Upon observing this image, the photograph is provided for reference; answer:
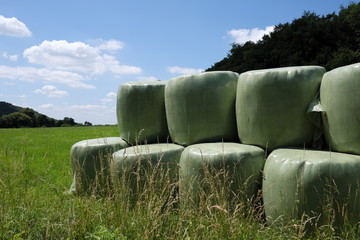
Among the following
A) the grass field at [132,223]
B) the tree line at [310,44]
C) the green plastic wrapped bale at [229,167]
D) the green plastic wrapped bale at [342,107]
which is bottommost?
the grass field at [132,223]

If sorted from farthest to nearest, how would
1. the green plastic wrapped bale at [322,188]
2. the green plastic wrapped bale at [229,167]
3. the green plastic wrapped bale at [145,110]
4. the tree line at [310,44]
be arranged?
the tree line at [310,44], the green plastic wrapped bale at [145,110], the green plastic wrapped bale at [229,167], the green plastic wrapped bale at [322,188]

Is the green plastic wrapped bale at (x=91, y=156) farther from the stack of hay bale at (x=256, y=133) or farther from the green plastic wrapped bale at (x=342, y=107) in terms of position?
the green plastic wrapped bale at (x=342, y=107)

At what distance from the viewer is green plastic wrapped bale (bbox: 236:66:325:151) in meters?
2.80

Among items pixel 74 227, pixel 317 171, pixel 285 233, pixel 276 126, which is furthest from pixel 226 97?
pixel 74 227

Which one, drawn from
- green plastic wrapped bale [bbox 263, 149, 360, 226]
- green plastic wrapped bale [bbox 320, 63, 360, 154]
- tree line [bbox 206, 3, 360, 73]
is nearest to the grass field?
green plastic wrapped bale [bbox 263, 149, 360, 226]

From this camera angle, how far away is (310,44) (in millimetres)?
15430

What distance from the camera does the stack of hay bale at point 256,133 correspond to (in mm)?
2420

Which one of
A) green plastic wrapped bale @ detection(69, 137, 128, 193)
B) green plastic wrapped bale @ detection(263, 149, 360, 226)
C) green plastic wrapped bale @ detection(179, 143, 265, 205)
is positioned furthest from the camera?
green plastic wrapped bale @ detection(69, 137, 128, 193)

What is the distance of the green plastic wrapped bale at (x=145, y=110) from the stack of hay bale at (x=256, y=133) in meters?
0.01

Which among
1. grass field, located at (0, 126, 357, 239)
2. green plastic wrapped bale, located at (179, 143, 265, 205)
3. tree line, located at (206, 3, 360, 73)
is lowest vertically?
grass field, located at (0, 126, 357, 239)

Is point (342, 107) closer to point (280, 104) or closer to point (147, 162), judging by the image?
point (280, 104)

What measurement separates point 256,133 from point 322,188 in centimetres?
76

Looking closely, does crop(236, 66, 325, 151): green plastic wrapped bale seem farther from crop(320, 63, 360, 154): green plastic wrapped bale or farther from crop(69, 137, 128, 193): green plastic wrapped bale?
crop(69, 137, 128, 193): green plastic wrapped bale

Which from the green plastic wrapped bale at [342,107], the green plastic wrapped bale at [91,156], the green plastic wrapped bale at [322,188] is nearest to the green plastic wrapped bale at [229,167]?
the green plastic wrapped bale at [322,188]
